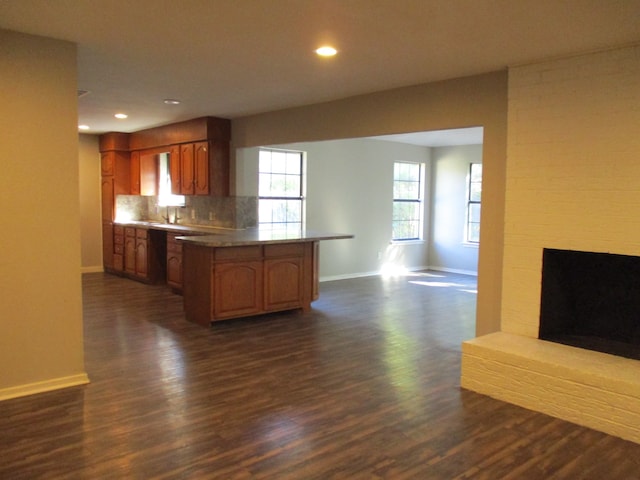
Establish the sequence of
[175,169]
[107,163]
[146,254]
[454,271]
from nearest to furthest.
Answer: [175,169] < [146,254] < [107,163] < [454,271]

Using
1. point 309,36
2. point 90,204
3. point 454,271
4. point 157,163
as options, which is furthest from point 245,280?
point 454,271

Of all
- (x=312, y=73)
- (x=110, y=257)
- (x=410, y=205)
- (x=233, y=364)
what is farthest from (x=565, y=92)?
(x=110, y=257)

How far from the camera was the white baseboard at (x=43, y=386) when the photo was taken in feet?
11.3

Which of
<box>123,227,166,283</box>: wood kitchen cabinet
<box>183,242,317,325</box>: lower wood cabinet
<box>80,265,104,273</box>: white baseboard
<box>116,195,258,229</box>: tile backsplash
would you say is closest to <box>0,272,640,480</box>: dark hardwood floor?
<box>183,242,317,325</box>: lower wood cabinet

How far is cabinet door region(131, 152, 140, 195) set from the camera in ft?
28.3

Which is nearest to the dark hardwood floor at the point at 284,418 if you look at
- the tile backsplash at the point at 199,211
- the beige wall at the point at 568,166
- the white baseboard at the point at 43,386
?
the white baseboard at the point at 43,386

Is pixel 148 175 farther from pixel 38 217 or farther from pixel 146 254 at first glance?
pixel 38 217

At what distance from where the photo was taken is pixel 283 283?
5891mm

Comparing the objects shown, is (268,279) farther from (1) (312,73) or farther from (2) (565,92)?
(2) (565,92)

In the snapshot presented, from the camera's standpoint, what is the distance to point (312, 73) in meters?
4.28

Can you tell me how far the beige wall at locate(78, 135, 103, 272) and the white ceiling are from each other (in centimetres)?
464

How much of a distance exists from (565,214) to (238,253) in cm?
317

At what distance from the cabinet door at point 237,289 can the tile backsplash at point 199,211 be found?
5.59ft

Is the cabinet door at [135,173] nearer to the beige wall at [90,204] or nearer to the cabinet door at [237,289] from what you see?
the beige wall at [90,204]
